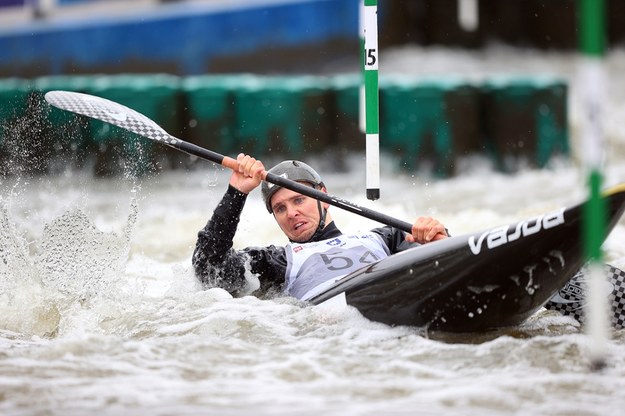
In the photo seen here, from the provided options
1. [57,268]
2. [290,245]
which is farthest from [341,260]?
[57,268]

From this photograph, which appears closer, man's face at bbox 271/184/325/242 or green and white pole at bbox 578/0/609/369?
green and white pole at bbox 578/0/609/369

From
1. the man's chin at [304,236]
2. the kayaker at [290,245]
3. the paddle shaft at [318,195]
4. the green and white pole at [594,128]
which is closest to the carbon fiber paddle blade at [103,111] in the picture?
the paddle shaft at [318,195]

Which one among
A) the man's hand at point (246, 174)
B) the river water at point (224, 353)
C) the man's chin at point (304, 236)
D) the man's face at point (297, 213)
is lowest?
the river water at point (224, 353)

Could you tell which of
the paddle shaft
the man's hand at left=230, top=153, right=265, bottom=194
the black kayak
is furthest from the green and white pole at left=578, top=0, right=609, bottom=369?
the man's hand at left=230, top=153, right=265, bottom=194

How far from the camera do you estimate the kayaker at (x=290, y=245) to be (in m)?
5.20

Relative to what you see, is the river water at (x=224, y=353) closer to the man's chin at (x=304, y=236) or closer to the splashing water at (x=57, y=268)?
the splashing water at (x=57, y=268)

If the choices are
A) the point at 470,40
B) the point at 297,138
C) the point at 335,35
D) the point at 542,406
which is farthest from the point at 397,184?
the point at 542,406

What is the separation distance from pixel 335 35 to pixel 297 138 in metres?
3.03

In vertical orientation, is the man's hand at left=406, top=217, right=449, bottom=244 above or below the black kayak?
above

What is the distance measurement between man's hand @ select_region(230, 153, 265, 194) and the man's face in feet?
0.90

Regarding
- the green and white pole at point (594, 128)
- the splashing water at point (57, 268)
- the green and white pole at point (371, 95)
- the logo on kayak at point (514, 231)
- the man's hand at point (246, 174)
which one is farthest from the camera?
the green and white pole at point (371, 95)

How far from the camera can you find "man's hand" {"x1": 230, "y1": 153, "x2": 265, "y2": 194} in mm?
5219

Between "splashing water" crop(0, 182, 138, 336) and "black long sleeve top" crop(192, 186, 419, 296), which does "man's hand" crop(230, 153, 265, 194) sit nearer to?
"black long sleeve top" crop(192, 186, 419, 296)

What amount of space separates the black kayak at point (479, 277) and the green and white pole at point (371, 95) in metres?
1.43
